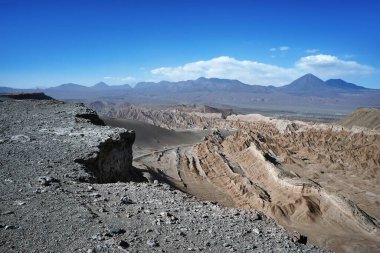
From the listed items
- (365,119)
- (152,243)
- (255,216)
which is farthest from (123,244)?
(365,119)

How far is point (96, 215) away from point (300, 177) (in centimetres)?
2506

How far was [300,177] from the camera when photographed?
100ft

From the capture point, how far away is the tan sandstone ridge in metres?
20.8

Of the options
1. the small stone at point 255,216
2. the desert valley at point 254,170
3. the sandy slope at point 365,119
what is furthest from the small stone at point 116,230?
the sandy slope at point 365,119

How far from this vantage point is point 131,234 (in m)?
6.90

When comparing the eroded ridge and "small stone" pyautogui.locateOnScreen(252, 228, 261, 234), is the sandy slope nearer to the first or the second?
the eroded ridge

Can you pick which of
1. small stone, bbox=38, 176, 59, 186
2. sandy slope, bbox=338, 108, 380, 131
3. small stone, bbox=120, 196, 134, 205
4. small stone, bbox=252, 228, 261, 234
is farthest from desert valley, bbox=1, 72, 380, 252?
small stone, bbox=252, 228, 261, 234

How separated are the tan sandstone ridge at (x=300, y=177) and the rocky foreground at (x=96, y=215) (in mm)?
11734

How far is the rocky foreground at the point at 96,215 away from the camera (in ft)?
21.5

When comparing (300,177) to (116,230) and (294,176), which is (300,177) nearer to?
(294,176)

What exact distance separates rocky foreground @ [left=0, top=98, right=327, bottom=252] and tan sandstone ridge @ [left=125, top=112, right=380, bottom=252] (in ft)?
38.5

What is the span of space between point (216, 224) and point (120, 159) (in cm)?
843

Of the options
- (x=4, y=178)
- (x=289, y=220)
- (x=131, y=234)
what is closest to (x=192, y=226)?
(x=131, y=234)

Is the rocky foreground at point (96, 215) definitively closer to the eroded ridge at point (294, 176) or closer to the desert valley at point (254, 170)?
the desert valley at point (254, 170)
